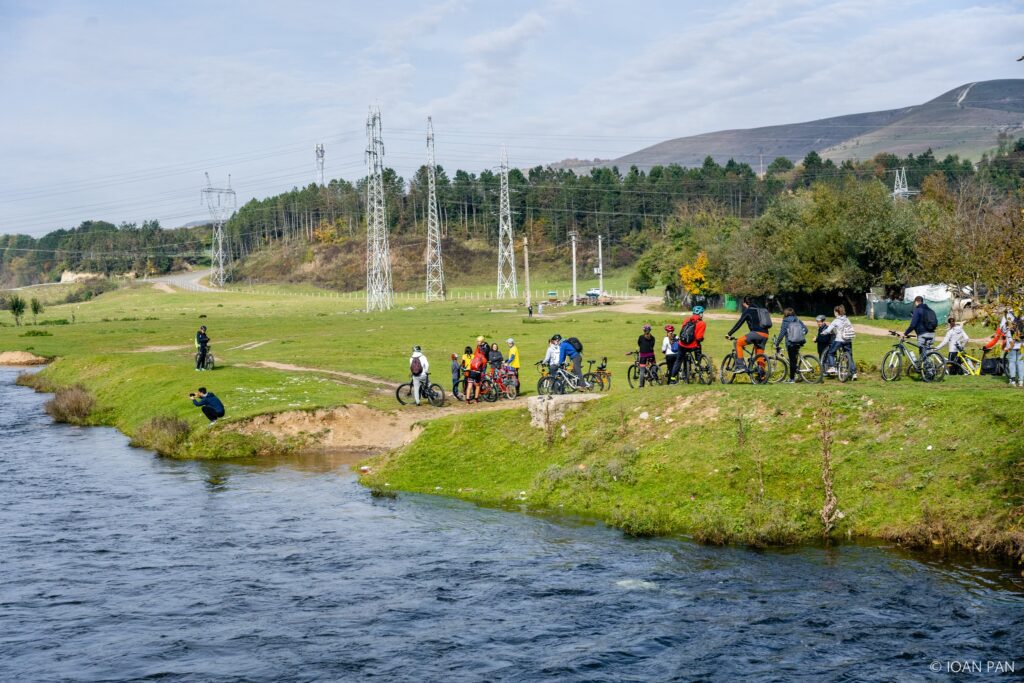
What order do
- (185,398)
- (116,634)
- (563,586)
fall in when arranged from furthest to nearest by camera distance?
(185,398) < (563,586) < (116,634)

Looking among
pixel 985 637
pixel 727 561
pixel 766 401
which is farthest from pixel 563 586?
pixel 766 401

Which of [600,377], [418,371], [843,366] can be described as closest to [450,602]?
[843,366]

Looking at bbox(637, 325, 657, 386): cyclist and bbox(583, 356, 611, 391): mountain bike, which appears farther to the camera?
bbox(583, 356, 611, 391): mountain bike

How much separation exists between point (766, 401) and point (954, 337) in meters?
9.74

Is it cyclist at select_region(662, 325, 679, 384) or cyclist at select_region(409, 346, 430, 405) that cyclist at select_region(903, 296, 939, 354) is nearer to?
cyclist at select_region(662, 325, 679, 384)

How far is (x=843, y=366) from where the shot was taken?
2731 centimetres

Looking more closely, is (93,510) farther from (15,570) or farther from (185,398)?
(185,398)

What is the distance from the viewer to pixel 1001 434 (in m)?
19.9

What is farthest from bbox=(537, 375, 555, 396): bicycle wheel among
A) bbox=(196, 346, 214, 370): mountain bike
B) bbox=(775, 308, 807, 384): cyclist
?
bbox=(196, 346, 214, 370): mountain bike

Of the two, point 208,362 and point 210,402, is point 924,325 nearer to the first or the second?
point 210,402

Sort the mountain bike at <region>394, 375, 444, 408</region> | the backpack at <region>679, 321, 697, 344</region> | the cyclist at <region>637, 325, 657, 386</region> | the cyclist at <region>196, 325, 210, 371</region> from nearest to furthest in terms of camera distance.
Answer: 1. the backpack at <region>679, 321, 697, 344</region>
2. the cyclist at <region>637, 325, 657, 386</region>
3. the mountain bike at <region>394, 375, 444, 408</region>
4. the cyclist at <region>196, 325, 210, 371</region>

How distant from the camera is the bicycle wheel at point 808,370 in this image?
27.4 metres

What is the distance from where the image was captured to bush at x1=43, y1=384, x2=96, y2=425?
4103 centimetres

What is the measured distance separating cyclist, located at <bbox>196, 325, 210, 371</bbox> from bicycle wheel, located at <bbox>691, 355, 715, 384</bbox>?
24.5 metres
